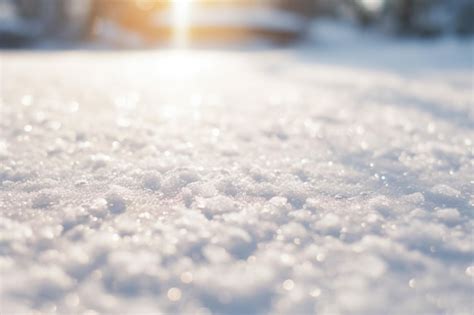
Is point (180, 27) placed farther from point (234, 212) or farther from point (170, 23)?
point (234, 212)

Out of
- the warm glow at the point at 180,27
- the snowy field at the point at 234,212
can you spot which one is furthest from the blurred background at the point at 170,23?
the snowy field at the point at 234,212

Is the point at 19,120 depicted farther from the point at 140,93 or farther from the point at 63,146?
the point at 140,93

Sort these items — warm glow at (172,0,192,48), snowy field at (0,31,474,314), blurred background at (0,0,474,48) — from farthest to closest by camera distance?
1. warm glow at (172,0,192,48)
2. blurred background at (0,0,474,48)
3. snowy field at (0,31,474,314)

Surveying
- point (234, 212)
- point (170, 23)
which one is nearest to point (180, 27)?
point (170, 23)

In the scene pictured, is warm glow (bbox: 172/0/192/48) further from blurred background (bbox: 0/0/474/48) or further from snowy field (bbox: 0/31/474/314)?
snowy field (bbox: 0/31/474/314)

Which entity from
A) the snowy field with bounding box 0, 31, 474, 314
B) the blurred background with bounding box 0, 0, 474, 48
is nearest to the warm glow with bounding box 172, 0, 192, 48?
the blurred background with bounding box 0, 0, 474, 48

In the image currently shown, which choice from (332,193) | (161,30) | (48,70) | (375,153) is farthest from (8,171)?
(161,30)

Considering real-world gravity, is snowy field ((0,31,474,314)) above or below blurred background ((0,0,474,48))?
below
